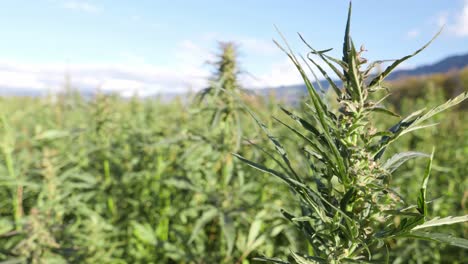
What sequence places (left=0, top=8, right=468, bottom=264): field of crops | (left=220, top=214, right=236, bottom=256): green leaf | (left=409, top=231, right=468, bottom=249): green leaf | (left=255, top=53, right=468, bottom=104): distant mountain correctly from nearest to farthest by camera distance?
(left=409, top=231, right=468, bottom=249): green leaf < (left=0, top=8, right=468, bottom=264): field of crops < (left=255, top=53, right=468, bottom=104): distant mountain < (left=220, top=214, right=236, bottom=256): green leaf

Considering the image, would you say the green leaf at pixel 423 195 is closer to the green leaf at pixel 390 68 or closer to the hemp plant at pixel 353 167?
the hemp plant at pixel 353 167

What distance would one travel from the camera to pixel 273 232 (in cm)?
263

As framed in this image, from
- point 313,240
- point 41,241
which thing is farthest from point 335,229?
point 41,241

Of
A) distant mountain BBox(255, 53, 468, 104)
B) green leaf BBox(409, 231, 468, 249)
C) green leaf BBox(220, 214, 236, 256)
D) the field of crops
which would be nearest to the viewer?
green leaf BBox(409, 231, 468, 249)

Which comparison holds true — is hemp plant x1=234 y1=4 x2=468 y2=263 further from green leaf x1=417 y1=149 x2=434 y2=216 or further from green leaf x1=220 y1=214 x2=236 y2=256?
green leaf x1=220 y1=214 x2=236 y2=256

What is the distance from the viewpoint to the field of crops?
2.20 feet

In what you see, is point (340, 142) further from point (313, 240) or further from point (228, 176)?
point (228, 176)

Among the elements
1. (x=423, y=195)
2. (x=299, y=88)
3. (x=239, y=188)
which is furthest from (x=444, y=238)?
(x=299, y=88)

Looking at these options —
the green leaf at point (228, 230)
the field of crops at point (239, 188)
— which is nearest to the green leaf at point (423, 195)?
the field of crops at point (239, 188)

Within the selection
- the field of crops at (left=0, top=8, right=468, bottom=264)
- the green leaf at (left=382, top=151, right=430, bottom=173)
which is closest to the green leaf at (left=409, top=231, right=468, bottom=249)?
the field of crops at (left=0, top=8, right=468, bottom=264)

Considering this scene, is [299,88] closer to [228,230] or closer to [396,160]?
[228,230]

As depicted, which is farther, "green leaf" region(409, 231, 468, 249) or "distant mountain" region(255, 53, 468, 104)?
"distant mountain" region(255, 53, 468, 104)

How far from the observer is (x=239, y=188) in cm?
279

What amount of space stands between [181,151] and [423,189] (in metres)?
3.13
